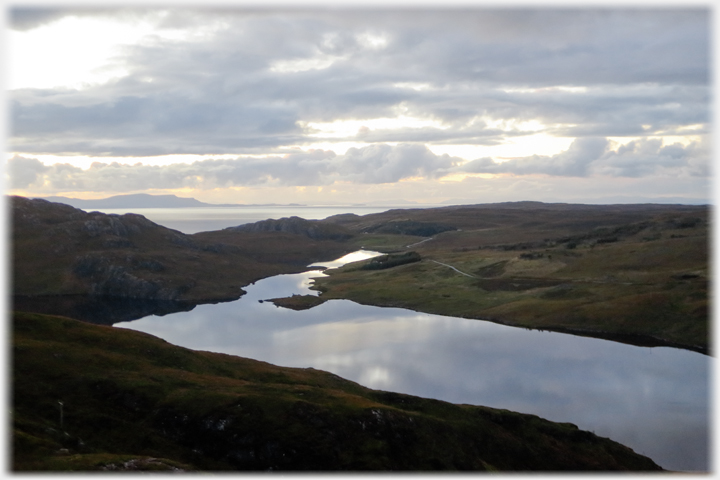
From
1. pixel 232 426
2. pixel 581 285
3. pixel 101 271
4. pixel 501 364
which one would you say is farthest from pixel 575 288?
pixel 101 271

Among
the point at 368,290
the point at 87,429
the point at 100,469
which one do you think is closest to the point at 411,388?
the point at 87,429

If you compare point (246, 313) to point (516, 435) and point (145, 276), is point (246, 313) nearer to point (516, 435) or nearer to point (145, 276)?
point (145, 276)

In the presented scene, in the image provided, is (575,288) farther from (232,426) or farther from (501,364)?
(232,426)

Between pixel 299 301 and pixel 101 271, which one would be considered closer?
pixel 299 301

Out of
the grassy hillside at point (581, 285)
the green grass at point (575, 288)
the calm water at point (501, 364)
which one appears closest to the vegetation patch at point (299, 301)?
the grassy hillside at point (581, 285)

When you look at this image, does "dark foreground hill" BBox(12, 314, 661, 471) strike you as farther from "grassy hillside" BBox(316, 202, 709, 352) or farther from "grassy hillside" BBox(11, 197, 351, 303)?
"grassy hillside" BBox(11, 197, 351, 303)

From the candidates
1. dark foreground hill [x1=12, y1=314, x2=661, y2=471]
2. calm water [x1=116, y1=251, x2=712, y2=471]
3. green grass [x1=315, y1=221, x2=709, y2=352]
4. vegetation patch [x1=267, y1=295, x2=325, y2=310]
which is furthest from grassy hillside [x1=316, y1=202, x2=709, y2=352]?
dark foreground hill [x1=12, y1=314, x2=661, y2=471]

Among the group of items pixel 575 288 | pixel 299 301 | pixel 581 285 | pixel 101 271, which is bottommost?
pixel 299 301
